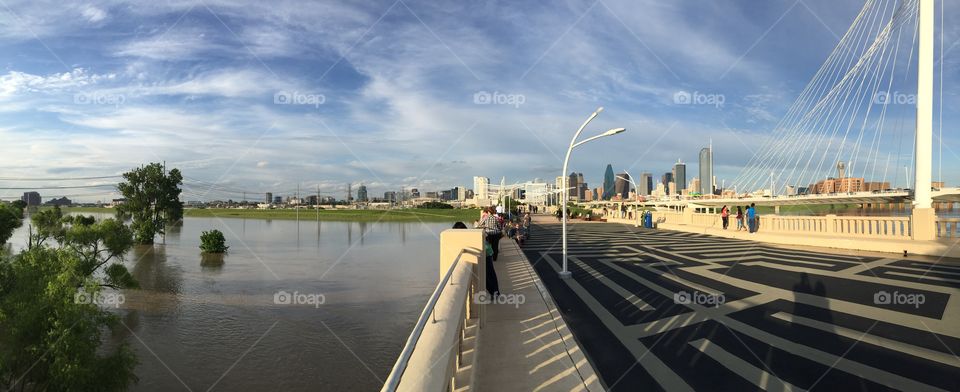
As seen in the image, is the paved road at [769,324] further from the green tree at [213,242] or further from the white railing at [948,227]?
the green tree at [213,242]

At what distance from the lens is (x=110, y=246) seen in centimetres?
2730

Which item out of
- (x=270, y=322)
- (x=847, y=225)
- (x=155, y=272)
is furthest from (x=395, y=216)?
(x=847, y=225)

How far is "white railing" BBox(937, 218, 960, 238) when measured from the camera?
14.9 metres

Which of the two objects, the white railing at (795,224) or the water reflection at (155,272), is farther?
the water reflection at (155,272)

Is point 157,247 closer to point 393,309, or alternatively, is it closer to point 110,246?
point 110,246

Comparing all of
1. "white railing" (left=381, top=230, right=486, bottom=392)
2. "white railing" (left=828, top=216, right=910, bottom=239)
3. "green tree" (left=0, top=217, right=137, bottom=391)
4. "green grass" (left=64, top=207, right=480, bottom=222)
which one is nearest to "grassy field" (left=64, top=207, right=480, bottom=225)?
"green grass" (left=64, top=207, right=480, bottom=222)

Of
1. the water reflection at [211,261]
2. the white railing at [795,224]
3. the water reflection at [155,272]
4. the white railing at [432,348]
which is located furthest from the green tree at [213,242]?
the white railing at [432,348]

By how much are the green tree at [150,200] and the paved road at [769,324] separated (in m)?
56.8

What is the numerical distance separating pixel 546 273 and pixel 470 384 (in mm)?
7879

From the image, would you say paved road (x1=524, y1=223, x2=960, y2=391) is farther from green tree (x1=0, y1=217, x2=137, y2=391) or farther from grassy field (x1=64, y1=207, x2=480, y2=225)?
grassy field (x1=64, y1=207, x2=480, y2=225)

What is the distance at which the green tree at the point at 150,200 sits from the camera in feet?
172

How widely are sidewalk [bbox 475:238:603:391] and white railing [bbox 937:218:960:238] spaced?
15890 mm

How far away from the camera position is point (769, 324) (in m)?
6.68

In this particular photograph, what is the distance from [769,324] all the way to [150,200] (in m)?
67.3
